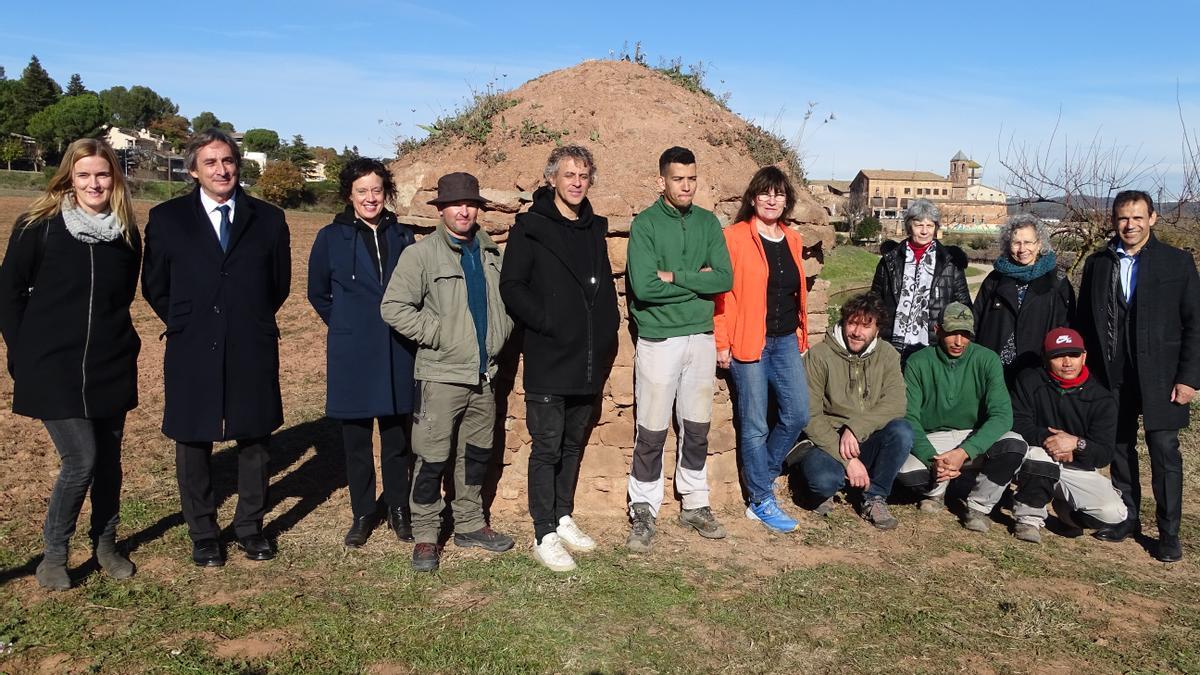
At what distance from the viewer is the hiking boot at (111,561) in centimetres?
439

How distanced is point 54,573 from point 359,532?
1.49m

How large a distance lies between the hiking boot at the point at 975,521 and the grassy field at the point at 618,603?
0.28ft

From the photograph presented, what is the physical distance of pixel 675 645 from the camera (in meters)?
3.82

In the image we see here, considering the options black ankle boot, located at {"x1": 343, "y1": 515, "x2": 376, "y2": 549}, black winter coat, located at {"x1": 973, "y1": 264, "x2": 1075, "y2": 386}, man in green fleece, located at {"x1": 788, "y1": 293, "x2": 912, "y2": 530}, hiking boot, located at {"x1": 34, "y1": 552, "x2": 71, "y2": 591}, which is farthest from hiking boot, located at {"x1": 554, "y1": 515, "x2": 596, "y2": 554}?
black winter coat, located at {"x1": 973, "y1": 264, "x2": 1075, "y2": 386}

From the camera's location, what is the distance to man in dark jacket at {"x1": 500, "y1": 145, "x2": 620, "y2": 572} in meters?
4.39

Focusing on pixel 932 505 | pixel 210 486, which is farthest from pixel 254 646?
pixel 932 505

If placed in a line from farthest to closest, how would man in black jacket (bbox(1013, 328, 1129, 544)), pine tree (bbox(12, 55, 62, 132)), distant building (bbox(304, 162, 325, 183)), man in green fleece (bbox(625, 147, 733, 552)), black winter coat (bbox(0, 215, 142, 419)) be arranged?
1. pine tree (bbox(12, 55, 62, 132))
2. distant building (bbox(304, 162, 325, 183))
3. man in black jacket (bbox(1013, 328, 1129, 544))
4. man in green fleece (bbox(625, 147, 733, 552))
5. black winter coat (bbox(0, 215, 142, 419))

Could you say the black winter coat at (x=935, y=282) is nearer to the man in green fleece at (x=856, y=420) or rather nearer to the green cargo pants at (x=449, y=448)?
the man in green fleece at (x=856, y=420)

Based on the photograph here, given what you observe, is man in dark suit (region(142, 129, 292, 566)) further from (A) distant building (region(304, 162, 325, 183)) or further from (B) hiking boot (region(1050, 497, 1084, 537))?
(A) distant building (region(304, 162, 325, 183))

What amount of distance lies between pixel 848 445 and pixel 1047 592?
1.35 metres

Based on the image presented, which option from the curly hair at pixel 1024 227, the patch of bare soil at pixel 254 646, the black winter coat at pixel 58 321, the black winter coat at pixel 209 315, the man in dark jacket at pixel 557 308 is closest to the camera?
the patch of bare soil at pixel 254 646

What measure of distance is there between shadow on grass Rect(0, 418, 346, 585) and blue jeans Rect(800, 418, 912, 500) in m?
3.27

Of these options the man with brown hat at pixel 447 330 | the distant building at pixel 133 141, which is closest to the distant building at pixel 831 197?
the man with brown hat at pixel 447 330

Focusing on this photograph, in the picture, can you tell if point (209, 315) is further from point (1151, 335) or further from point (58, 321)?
point (1151, 335)
